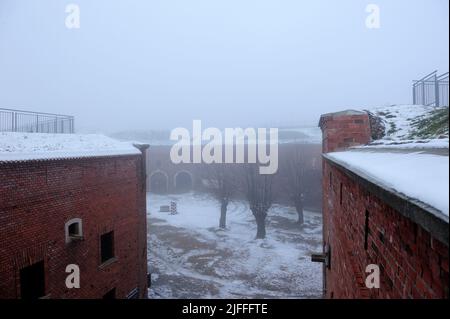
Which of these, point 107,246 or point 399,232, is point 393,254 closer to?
point 399,232

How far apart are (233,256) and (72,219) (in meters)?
11.2

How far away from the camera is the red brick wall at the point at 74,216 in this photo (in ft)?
22.9

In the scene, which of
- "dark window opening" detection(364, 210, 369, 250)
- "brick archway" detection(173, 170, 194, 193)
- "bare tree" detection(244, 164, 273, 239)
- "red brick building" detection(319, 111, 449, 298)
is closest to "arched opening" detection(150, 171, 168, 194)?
"brick archway" detection(173, 170, 194, 193)

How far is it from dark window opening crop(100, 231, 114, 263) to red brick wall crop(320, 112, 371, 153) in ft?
24.4

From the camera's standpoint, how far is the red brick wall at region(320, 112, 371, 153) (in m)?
6.60

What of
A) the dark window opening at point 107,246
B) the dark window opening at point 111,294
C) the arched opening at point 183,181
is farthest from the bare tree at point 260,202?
the arched opening at point 183,181

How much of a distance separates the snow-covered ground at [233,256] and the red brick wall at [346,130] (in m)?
8.79

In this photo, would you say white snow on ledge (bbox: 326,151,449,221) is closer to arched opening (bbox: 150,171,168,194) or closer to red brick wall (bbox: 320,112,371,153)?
red brick wall (bbox: 320,112,371,153)

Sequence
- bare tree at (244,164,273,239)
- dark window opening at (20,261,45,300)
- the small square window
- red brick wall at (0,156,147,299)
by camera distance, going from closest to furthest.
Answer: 1. red brick wall at (0,156,147,299)
2. dark window opening at (20,261,45,300)
3. the small square window
4. bare tree at (244,164,273,239)

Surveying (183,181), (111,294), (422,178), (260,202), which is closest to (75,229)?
(111,294)

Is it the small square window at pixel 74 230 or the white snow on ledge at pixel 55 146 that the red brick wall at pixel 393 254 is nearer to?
the white snow on ledge at pixel 55 146

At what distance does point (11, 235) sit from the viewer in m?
6.94
